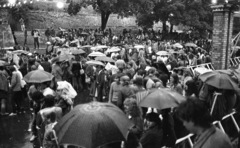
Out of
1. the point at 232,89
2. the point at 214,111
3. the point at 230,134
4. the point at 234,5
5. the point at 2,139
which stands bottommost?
the point at 2,139

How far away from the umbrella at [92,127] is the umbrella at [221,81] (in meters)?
2.66

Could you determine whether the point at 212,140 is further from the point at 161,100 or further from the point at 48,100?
the point at 48,100

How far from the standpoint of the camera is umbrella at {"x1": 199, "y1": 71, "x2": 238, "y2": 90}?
5.88 meters

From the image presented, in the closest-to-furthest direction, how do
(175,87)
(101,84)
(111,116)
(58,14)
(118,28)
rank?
(111,116) → (175,87) → (101,84) → (58,14) → (118,28)

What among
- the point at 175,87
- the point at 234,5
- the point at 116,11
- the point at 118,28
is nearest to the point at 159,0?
the point at 116,11

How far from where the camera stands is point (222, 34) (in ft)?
35.2

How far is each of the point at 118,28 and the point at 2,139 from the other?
35787mm

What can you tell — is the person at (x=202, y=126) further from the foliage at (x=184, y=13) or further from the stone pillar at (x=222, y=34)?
the foliage at (x=184, y=13)

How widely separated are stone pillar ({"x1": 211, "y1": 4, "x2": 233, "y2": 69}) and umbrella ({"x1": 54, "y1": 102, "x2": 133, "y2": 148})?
25.8 ft

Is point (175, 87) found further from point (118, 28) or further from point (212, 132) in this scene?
point (118, 28)

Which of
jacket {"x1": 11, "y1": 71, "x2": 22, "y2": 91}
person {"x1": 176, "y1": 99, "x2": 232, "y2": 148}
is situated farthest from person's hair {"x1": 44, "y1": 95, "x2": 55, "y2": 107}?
jacket {"x1": 11, "y1": 71, "x2": 22, "y2": 91}

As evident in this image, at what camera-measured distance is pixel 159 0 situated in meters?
34.1

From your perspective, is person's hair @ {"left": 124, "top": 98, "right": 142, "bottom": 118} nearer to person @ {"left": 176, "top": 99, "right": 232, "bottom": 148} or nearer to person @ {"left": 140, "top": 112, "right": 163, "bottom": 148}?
person @ {"left": 140, "top": 112, "right": 163, "bottom": 148}

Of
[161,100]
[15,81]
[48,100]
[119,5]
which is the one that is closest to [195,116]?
[161,100]
